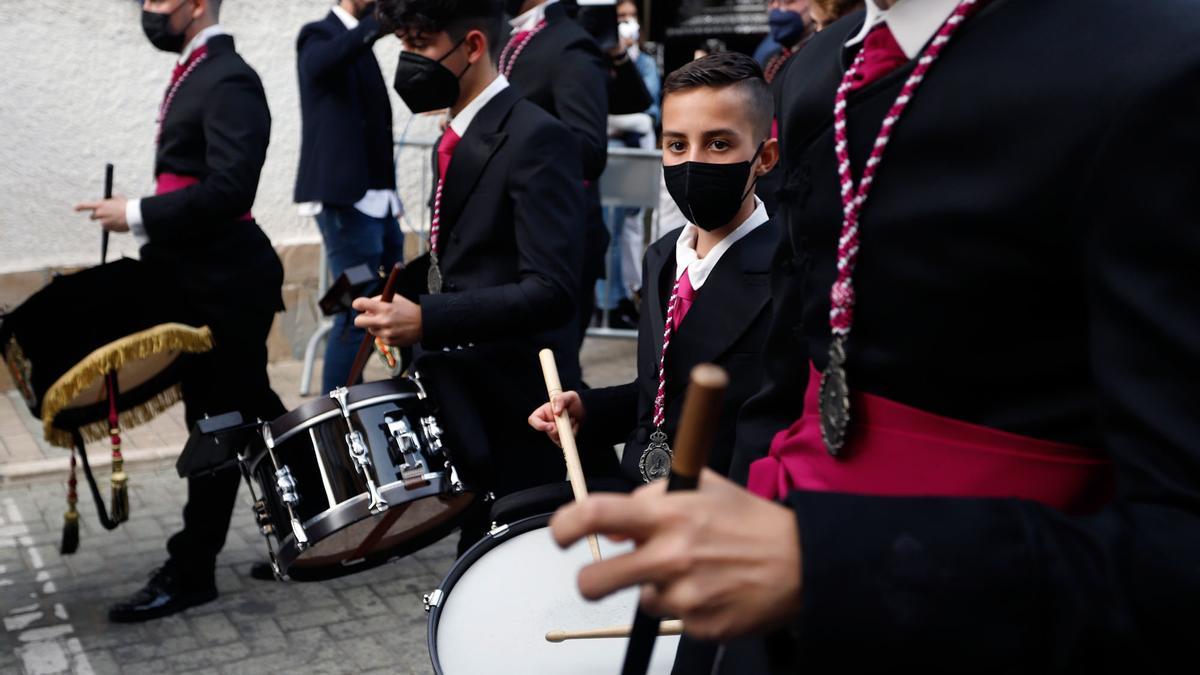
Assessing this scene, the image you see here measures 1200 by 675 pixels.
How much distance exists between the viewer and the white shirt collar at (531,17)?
5297 mm

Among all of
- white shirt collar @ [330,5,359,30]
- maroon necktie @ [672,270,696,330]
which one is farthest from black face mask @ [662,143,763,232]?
white shirt collar @ [330,5,359,30]

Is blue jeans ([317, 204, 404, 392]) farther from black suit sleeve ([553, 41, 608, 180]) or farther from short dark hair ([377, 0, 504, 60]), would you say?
short dark hair ([377, 0, 504, 60])

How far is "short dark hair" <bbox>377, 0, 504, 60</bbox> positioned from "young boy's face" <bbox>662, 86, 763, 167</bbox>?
3.07 feet

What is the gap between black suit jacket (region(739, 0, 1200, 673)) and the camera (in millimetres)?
938

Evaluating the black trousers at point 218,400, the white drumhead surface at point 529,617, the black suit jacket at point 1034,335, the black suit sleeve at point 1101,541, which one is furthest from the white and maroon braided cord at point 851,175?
the black trousers at point 218,400

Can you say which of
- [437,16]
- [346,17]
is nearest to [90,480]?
[437,16]

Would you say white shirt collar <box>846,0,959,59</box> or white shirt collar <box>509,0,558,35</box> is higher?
white shirt collar <box>846,0,959,59</box>

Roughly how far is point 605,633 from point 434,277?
5.27 ft

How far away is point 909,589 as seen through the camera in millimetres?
946

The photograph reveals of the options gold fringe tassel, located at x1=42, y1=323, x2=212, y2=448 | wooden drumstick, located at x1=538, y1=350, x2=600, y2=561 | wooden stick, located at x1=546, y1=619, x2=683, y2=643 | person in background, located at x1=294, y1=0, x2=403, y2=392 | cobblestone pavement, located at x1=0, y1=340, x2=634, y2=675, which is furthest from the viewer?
person in background, located at x1=294, y1=0, x2=403, y2=392

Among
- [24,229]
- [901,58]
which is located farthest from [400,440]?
[24,229]

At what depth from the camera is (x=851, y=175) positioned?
1.25 metres

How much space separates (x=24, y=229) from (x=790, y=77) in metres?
6.32

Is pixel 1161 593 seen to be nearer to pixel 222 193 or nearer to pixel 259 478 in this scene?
pixel 259 478
